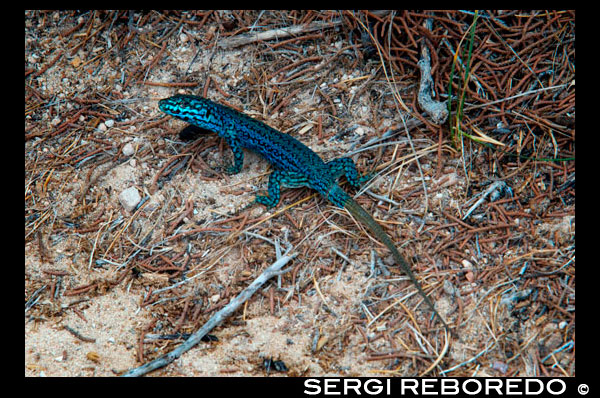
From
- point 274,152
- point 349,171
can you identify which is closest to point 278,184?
point 274,152

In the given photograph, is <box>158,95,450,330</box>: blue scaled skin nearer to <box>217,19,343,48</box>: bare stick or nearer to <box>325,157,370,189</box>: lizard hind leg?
<box>325,157,370,189</box>: lizard hind leg

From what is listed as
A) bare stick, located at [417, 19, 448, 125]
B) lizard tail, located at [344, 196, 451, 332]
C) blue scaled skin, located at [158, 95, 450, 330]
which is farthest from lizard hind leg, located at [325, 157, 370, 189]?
bare stick, located at [417, 19, 448, 125]

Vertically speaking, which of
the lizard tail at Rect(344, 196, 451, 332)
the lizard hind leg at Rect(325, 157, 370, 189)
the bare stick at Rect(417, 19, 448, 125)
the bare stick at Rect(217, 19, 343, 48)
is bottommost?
the lizard tail at Rect(344, 196, 451, 332)

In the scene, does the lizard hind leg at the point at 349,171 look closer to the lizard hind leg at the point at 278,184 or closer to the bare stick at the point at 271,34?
the lizard hind leg at the point at 278,184

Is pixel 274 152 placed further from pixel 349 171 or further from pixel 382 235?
pixel 382 235

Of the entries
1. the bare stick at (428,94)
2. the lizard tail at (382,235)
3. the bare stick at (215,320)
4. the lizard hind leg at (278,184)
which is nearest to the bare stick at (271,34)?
the bare stick at (428,94)
